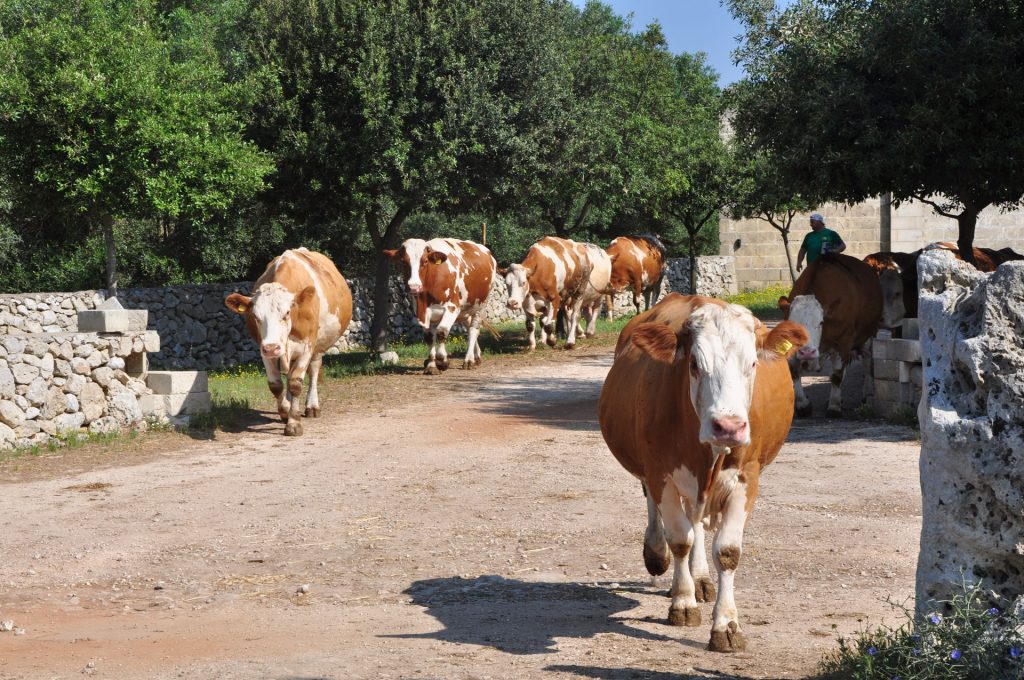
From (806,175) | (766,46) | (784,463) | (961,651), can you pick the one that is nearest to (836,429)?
(784,463)

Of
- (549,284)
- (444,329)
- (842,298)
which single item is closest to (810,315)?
(842,298)

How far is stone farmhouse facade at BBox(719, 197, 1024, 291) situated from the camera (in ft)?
113

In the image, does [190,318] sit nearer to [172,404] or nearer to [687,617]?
[172,404]

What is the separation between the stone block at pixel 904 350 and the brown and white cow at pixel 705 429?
23.5 ft

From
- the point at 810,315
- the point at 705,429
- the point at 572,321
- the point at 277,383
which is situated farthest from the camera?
the point at 572,321

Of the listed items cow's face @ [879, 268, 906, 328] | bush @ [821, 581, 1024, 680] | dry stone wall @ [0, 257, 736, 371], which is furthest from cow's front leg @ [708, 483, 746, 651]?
dry stone wall @ [0, 257, 736, 371]

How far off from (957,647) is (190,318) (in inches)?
823

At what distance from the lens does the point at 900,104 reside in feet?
44.4

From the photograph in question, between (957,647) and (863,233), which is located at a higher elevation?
(863,233)

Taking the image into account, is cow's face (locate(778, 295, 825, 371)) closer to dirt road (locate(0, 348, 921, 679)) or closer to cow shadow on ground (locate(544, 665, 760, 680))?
dirt road (locate(0, 348, 921, 679))

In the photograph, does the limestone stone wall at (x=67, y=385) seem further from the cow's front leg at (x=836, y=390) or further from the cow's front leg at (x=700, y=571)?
the cow's front leg at (x=700, y=571)

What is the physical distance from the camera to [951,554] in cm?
455

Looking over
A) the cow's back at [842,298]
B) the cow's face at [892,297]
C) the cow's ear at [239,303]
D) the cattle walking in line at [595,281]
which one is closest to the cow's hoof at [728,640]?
the cow's back at [842,298]

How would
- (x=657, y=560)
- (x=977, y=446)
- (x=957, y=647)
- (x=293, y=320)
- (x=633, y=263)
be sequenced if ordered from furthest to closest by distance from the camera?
(x=633, y=263) < (x=293, y=320) < (x=657, y=560) < (x=977, y=446) < (x=957, y=647)
